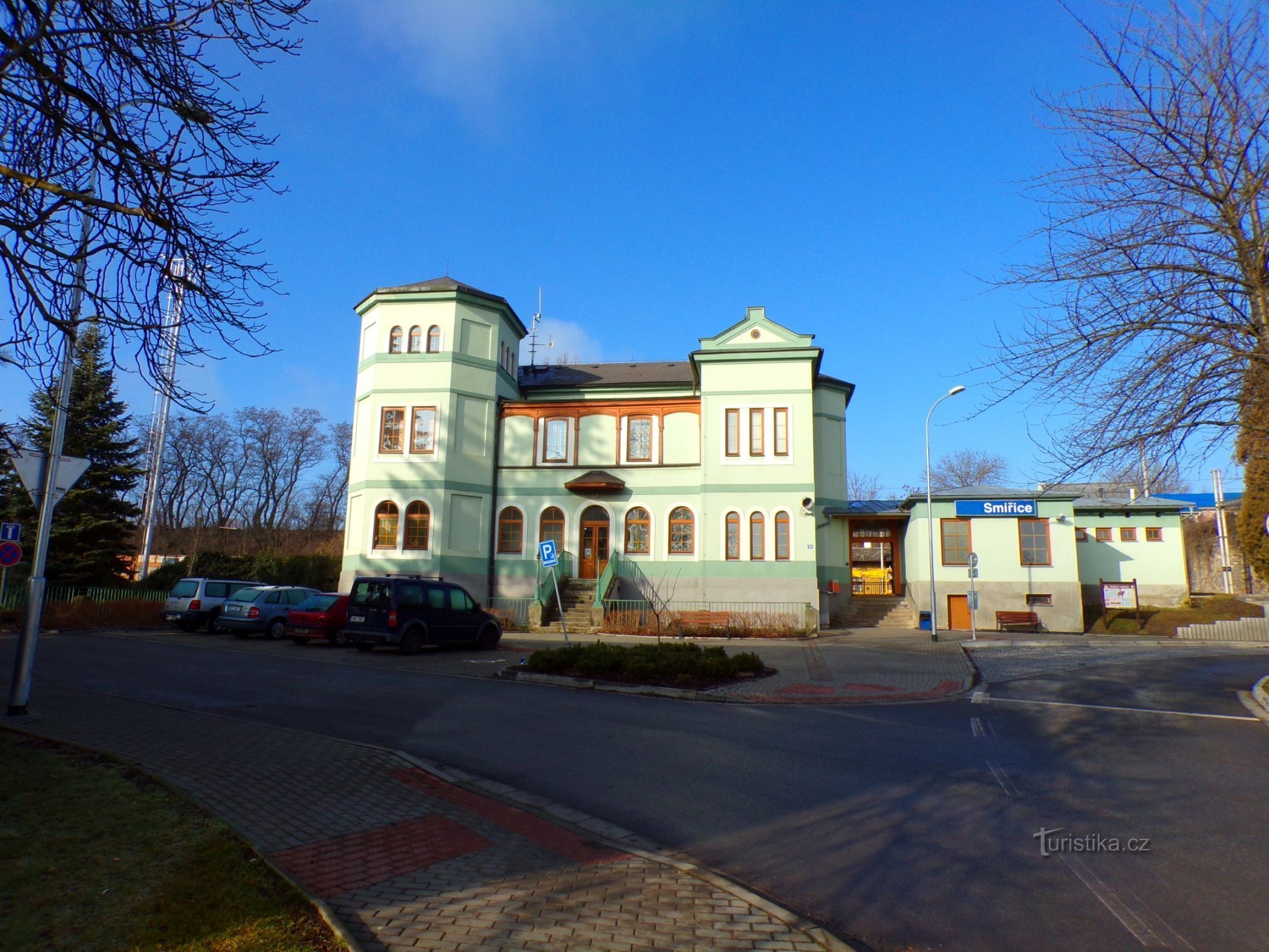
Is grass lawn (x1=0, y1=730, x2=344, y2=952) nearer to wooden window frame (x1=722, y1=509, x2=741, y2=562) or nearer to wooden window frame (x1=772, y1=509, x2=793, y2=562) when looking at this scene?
wooden window frame (x1=722, y1=509, x2=741, y2=562)

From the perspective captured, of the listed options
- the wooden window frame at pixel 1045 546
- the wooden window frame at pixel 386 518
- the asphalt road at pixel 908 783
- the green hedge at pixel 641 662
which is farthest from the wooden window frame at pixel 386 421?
the wooden window frame at pixel 1045 546

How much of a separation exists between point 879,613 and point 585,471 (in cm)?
1307

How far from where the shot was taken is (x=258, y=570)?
119 ft

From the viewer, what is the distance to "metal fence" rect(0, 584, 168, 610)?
2728cm

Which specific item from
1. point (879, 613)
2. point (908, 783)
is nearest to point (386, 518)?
point (879, 613)

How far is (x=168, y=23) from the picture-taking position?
249 inches

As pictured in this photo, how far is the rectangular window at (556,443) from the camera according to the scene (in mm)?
33062

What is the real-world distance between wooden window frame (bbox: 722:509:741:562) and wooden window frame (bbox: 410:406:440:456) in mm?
11787

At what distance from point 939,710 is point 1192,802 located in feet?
17.6

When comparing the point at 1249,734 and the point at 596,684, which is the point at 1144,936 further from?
the point at 596,684

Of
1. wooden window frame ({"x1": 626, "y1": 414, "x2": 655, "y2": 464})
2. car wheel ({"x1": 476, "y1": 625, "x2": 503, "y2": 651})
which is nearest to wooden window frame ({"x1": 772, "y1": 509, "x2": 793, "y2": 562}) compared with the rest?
wooden window frame ({"x1": 626, "y1": 414, "x2": 655, "y2": 464})

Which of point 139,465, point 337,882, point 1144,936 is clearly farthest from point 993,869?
point 139,465

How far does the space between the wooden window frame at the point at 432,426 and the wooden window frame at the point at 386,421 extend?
1.02 ft

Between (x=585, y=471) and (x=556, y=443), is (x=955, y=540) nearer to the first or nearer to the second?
(x=585, y=471)
